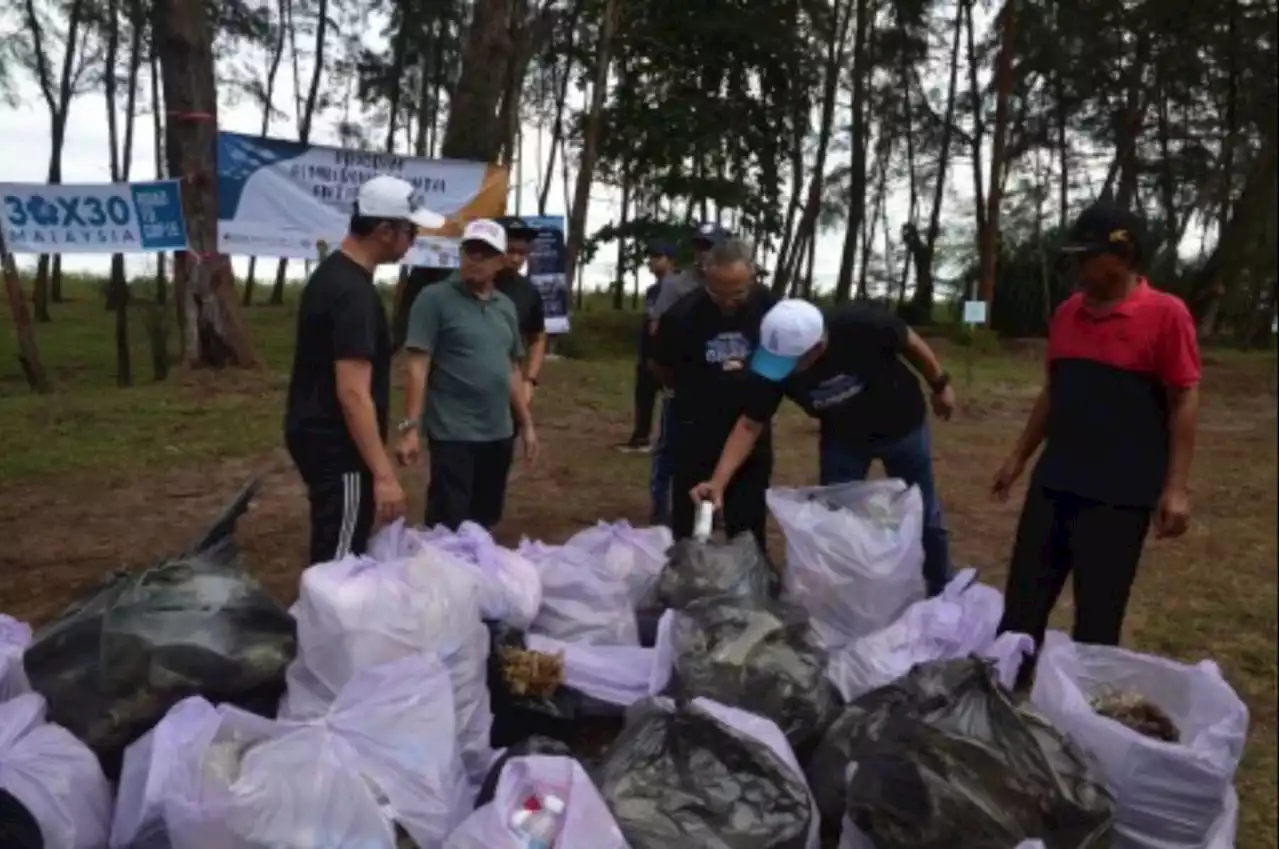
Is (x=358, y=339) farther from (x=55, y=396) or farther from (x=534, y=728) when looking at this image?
(x=55, y=396)

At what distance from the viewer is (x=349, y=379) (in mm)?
2965

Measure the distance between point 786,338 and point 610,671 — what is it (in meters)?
1.11

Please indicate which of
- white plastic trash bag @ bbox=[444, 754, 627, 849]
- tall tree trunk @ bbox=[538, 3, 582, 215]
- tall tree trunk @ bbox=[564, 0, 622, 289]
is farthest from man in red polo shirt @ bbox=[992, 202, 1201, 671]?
tall tree trunk @ bbox=[538, 3, 582, 215]

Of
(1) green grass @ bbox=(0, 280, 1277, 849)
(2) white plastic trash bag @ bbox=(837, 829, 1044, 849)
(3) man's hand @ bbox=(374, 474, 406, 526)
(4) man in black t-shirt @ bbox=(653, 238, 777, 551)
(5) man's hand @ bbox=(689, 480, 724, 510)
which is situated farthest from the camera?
(1) green grass @ bbox=(0, 280, 1277, 849)

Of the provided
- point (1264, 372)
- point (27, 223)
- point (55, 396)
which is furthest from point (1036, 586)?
point (1264, 372)

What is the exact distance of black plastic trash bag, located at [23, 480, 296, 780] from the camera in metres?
2.34

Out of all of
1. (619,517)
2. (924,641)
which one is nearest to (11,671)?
(924,641)

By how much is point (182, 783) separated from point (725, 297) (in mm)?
2346

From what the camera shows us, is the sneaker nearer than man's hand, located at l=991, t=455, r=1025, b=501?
No

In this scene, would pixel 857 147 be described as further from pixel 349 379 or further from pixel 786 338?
pixel 349 379

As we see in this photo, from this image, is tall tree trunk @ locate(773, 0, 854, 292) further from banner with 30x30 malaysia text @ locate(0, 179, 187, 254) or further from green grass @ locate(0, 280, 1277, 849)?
banner with 30x30 malaysia text @ locate(0, 179, 187, 254)

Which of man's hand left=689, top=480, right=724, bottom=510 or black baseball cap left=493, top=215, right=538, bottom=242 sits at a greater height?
black baseball cap left=493, top=215, right=538, bottom=242

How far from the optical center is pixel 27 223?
7867 millimetres

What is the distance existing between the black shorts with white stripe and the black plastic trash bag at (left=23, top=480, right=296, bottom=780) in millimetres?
521
